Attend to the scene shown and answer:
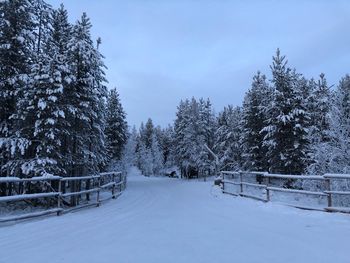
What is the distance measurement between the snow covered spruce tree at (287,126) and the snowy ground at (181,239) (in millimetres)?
11906

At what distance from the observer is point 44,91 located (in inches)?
600

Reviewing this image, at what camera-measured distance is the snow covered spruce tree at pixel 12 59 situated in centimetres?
1583

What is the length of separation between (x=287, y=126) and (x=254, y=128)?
322 inches

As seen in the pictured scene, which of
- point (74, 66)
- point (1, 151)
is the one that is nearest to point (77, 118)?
point (74, 66)

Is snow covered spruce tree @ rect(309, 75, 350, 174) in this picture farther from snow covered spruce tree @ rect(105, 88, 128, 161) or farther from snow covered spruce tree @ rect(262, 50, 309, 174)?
snow covered spruce tree @ rect(105, 88, 128, 161)

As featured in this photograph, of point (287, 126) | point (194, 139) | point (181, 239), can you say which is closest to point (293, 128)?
point (287, 126)

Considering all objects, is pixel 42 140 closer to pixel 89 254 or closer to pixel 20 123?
pixel 20 123

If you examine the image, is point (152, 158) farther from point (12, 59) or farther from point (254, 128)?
point (12, 59)

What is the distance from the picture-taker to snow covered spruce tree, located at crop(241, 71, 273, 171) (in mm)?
29062

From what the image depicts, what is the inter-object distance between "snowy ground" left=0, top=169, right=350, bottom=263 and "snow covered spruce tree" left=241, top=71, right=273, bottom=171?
1957 centimetres

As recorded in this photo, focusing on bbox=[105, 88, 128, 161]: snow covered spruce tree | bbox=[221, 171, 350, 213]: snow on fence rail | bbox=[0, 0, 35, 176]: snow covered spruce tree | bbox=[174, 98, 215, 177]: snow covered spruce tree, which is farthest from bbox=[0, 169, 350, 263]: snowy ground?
bbox=[174, 98, 215, 177]: snow covered spruce tree

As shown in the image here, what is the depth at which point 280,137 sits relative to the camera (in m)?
21.9

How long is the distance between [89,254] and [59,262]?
1.96 feet

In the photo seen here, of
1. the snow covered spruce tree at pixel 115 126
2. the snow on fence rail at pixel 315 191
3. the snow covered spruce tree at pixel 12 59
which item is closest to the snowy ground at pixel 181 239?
the snow on fence rail at pixel 315 191
